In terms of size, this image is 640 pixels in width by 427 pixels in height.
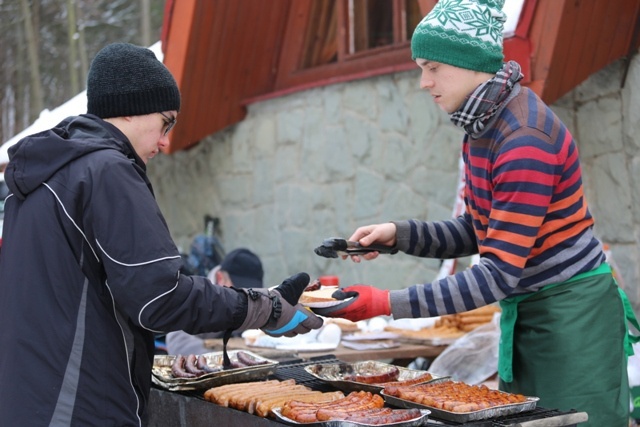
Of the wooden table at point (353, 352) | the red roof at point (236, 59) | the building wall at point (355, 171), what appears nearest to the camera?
the wooden table at point (353, 352)

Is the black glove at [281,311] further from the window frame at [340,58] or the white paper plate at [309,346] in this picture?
the window frame at [340,58]

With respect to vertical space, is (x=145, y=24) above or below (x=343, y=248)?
below

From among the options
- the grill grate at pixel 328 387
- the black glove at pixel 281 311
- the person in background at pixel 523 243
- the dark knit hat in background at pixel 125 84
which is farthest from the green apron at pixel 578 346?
the dark knit hat in background at pixel 125 84

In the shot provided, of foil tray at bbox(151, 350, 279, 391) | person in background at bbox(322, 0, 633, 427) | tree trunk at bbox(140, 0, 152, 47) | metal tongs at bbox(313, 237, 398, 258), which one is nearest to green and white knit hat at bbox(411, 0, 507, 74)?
person in background at bbox(322, 0, 633, 427)

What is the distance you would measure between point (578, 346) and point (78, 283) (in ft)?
5.43

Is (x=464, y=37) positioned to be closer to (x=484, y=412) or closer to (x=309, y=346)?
(x=484, y=412)

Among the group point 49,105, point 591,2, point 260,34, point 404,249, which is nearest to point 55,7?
point 49,105

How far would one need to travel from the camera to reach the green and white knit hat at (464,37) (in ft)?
10.1

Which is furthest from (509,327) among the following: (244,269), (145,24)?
(145,24)

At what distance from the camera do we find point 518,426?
9.32 ft

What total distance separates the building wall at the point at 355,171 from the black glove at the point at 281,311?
9.92ft

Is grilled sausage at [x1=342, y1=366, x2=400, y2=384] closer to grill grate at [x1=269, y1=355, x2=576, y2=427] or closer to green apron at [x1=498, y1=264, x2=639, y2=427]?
grill grate at [x1=269, y1=355, x2=576, y2=427]

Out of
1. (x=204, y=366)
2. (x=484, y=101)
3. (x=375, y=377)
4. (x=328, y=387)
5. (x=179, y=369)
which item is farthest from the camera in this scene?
(x=204, y=366)

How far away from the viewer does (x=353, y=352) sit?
492cm
